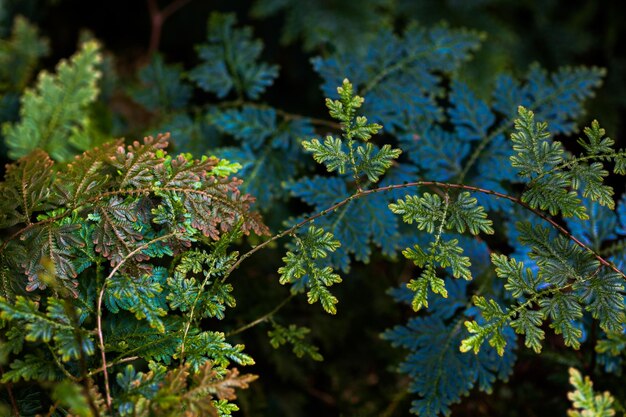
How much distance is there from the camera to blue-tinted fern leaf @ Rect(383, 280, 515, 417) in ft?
3.61

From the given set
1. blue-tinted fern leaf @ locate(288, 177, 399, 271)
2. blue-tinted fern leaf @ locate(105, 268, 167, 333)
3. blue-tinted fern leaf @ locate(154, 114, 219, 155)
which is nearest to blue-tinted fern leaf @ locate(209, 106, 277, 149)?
blue-tinted fern leaf @ locate(154, 114, 219, 155)

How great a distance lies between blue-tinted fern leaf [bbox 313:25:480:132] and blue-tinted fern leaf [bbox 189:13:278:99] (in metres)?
0.19

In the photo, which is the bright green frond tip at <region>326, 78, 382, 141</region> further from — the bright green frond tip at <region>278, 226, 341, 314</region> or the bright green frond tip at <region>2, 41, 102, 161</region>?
the bright green frond tip at <region>2, 41, 102, 161</region>

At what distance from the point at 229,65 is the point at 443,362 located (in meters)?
0.96

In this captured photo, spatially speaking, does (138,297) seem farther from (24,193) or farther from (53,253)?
(24,193)

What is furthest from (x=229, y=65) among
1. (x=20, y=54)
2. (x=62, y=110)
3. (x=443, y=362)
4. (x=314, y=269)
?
(x=443, y=362)

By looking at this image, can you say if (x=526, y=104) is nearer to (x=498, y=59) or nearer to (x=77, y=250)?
(x=498, y=59)

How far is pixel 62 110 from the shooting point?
1.49m

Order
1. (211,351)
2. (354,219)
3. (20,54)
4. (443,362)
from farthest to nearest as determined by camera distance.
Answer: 1. (20,54)
2. (354,219)
3. (443,362)
4. (211,351)

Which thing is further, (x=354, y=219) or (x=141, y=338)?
(x=354, y=219)

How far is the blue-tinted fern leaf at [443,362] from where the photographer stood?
3.61 ft

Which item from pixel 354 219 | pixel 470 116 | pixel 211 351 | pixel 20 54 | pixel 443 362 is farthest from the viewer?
pixel 20 54

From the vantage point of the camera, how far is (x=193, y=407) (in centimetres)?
79

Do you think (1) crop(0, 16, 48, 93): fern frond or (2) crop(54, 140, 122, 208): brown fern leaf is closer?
(2) crop(54, 140, 122, 208): brown fern leaf
